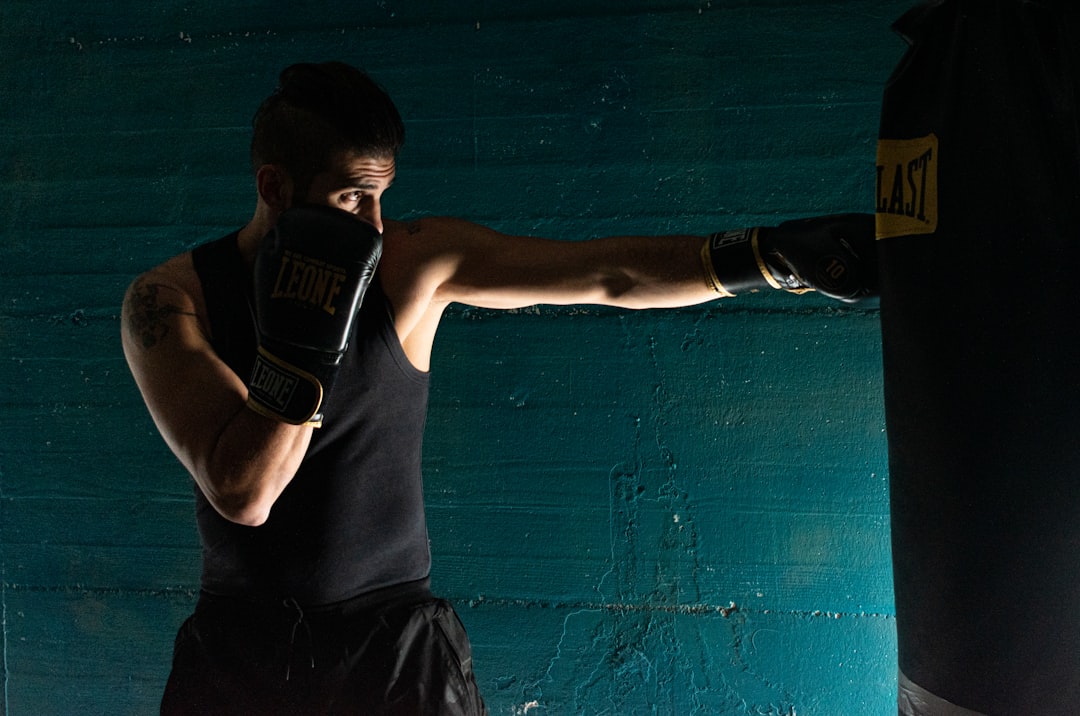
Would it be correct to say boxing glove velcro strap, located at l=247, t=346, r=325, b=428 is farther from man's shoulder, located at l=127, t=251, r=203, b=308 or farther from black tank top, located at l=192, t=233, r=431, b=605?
man's shoulder, located at l=127, t=251, r=203, b=308

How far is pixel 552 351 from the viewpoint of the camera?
229 centimetres

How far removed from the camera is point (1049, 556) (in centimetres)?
120

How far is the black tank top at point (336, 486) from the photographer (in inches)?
66.1

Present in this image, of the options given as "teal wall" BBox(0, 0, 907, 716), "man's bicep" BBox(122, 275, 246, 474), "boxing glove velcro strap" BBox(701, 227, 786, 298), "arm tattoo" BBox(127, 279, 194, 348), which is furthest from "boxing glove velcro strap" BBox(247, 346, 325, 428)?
"teal wall" BBox(0, 0, 907, 716)

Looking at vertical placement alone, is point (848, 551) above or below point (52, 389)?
below

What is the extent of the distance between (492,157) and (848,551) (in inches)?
Result: 52.5

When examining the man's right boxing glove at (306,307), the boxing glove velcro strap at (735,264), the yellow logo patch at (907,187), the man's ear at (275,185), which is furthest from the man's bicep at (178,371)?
the yellow logo patch at (907,187)

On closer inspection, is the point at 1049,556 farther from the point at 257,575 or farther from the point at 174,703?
the point at 174,703

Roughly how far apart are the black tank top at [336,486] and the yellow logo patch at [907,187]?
0.91 m

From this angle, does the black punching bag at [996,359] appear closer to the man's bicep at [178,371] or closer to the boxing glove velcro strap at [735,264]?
the boxing glove velcro strap at [735,264]

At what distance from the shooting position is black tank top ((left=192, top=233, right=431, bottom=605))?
5.50 feet

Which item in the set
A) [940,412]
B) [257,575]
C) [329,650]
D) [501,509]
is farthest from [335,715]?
[940,412]

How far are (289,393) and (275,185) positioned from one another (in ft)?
1.52

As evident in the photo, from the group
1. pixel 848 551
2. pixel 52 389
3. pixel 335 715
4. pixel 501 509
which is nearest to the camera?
pixel 335 715
